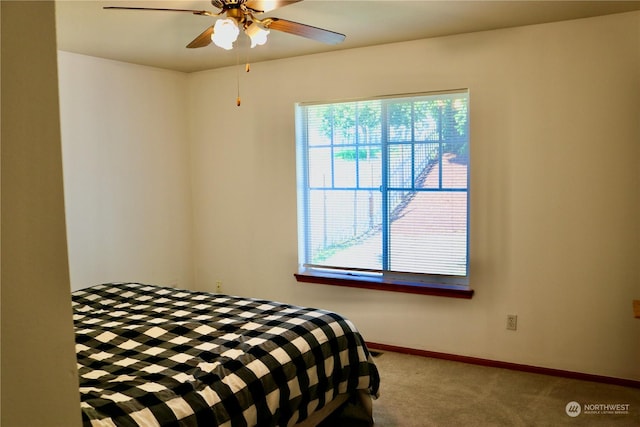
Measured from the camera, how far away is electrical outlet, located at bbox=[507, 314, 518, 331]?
3668 millimetres

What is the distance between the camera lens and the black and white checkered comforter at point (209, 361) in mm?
1944

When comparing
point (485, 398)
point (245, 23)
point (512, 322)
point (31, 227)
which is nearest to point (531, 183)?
point (512, 322)

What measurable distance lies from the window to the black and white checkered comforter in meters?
1.27

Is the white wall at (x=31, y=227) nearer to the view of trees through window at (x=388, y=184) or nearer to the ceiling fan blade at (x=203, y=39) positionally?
the ceiling fan blade at (x=203, y=39)

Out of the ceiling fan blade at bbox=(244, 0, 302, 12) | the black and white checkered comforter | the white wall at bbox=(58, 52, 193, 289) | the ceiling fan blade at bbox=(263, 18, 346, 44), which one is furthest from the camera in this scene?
the white wall at bbox=(58, 52, 193, 289)

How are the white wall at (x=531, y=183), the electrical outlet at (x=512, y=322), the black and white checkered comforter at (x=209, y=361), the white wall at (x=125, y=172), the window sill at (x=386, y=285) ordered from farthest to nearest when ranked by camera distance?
1. the white wall at (x=125, y=172)
2. the window sill at (x=386, y=285)
3. the electrical outlet at (x=512, y=322)
4. the white wall at (x=531, y=183)
5. the black and white checkered comforter at (x=209, y=361)

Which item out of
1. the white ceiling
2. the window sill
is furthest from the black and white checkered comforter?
the white ceiling

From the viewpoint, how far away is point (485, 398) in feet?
10.5

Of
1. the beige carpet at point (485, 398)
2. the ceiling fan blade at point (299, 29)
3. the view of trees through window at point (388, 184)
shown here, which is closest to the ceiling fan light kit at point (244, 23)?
the ceiling fan blade at point (299, 29)

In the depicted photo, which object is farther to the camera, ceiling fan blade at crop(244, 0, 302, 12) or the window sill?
the window sill

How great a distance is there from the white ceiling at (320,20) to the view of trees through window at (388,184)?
0.51 meters

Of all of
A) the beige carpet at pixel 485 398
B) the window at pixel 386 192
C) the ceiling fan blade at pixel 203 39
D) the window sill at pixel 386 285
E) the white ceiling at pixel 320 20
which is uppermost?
the white ceiling at pixel 320 20

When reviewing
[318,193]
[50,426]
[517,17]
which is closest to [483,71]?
[517,17]

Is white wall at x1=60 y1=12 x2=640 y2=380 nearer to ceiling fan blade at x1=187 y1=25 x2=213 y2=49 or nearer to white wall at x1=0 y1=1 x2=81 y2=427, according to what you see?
ceiling fan blade at x1=187 y1=25 x2=213 y2=49
